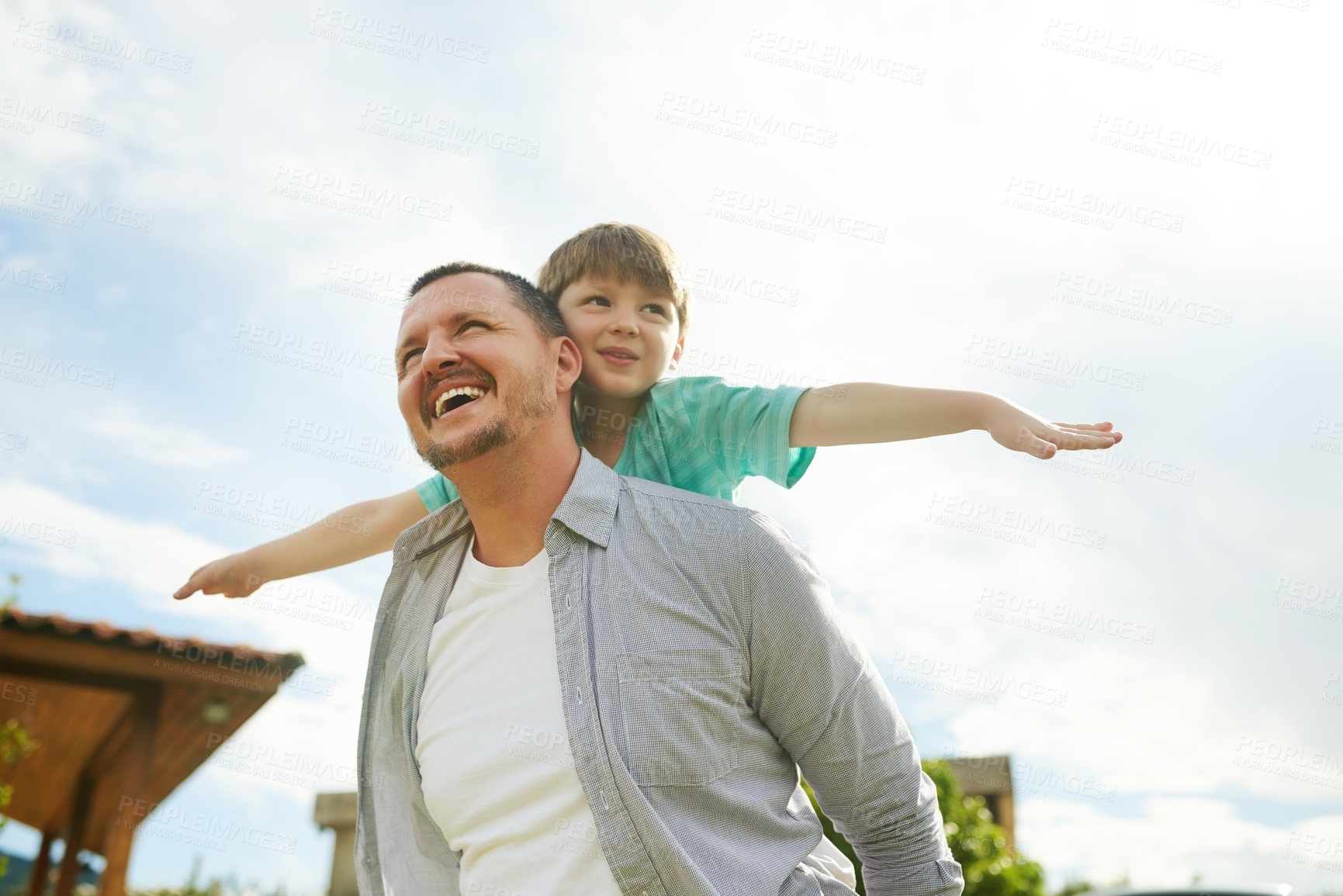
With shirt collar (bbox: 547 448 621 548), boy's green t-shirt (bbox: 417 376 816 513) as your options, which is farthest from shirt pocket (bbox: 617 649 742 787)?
boy's green t-shirt (bbox: 417 376 816 513)

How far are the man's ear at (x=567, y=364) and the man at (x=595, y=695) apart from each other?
163 mm

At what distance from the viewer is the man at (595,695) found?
187 cm

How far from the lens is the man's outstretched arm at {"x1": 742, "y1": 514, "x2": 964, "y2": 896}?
6.48 ft

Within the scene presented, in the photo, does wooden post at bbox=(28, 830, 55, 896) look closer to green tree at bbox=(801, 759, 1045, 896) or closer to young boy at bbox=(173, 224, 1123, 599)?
green tree at bbox=(801, 759, 1045, 896)

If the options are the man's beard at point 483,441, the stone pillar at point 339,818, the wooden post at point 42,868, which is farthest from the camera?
the stone pillar at point 339,818

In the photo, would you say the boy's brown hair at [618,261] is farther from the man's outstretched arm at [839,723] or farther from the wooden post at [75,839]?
the wooden post at [75,839]

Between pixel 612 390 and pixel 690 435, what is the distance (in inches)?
11.3

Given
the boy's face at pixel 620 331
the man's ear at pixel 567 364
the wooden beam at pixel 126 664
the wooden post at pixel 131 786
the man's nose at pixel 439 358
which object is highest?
the boy's face at pixel 620 331

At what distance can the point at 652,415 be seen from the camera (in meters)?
2.86

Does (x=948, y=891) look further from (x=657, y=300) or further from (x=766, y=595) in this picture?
(x=657, y=300)

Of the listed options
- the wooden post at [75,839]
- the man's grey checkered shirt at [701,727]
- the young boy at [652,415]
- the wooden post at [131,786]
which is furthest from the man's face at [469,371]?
the wooden post at [75,839]

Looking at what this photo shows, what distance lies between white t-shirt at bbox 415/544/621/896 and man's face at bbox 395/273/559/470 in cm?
32

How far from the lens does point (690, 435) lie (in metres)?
2.74

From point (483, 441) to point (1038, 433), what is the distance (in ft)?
4.00
